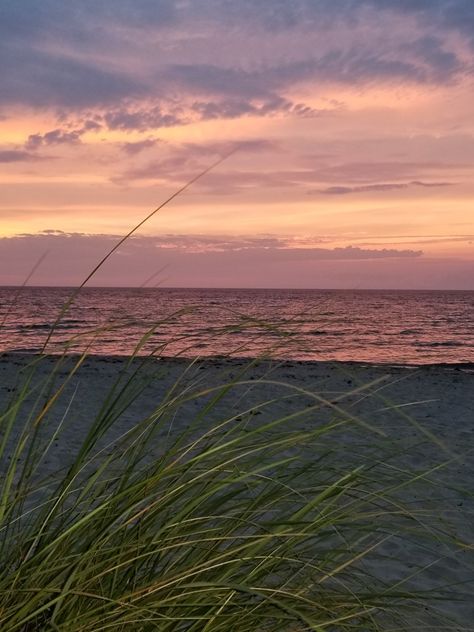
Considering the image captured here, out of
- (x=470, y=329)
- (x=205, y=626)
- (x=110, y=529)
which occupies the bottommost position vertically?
(x=470, y=329)

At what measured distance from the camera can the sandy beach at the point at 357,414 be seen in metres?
2.18

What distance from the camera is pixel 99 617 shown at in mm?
→ 1774

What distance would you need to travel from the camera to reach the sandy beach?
2.18m

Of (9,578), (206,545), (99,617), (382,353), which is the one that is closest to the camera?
(99,617)

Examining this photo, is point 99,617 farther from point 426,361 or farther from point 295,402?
point 426,361

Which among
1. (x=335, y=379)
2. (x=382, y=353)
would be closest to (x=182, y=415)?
(x=335, y=379)

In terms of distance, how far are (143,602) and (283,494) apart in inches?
22.3

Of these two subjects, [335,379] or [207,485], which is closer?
[207,485]

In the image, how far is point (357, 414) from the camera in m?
9.12

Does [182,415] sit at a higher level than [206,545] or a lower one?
lower

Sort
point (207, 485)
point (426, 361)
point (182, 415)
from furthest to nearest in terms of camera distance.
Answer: point (426, 361) → point (182, 415) → point (207, 485)

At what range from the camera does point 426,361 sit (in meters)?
27.7

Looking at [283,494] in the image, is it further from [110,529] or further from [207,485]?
[110,529]

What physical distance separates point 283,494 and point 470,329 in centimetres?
5115
